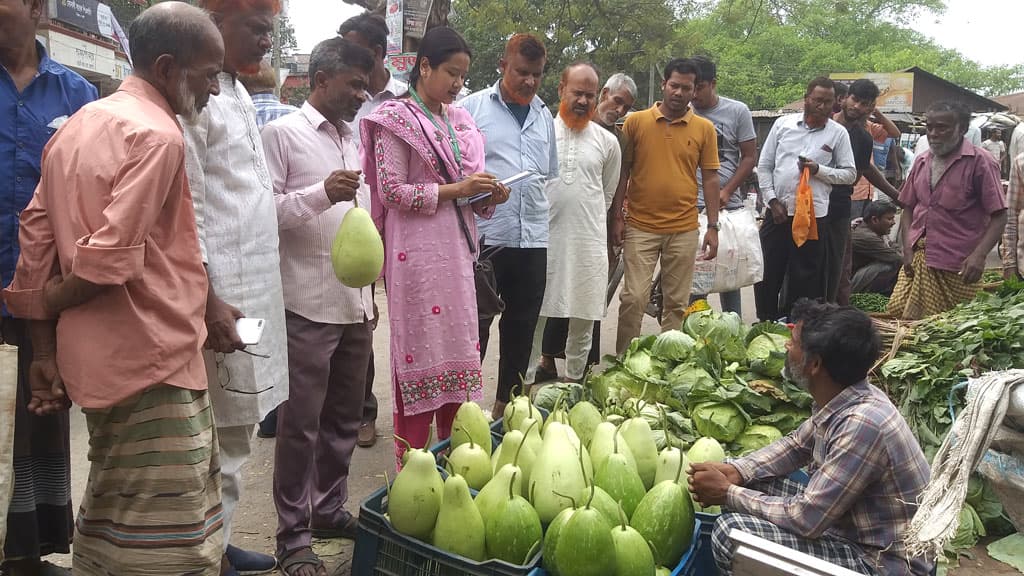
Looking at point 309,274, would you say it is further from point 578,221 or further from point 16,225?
point 578,221

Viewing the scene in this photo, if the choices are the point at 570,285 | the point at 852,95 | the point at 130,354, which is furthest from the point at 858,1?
the point at 130,354

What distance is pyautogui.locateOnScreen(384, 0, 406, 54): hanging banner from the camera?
266 inches

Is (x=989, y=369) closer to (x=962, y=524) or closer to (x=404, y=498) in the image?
(x=962, y=524)

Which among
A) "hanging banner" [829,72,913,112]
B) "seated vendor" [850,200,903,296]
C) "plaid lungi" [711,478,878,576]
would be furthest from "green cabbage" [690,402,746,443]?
"hanging banner" [829,72,913,112]

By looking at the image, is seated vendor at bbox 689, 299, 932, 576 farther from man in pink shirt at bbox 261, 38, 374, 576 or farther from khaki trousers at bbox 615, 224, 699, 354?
khaki trousers at bbox 615, 224, 699, 354

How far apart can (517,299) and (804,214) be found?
283 cm

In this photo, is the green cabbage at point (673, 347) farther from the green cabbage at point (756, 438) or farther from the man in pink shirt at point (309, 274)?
the man in pink shirt at point (309, 274)

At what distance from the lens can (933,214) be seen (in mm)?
5762

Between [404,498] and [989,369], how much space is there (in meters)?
3.15

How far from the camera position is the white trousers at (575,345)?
16.9ft

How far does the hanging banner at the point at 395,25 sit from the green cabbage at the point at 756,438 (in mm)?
4496

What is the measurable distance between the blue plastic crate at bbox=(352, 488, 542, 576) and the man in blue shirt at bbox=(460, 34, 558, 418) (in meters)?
1.64

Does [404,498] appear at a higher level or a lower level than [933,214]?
lower

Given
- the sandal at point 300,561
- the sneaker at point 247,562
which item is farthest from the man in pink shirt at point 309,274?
the sneaker at point 247,562
